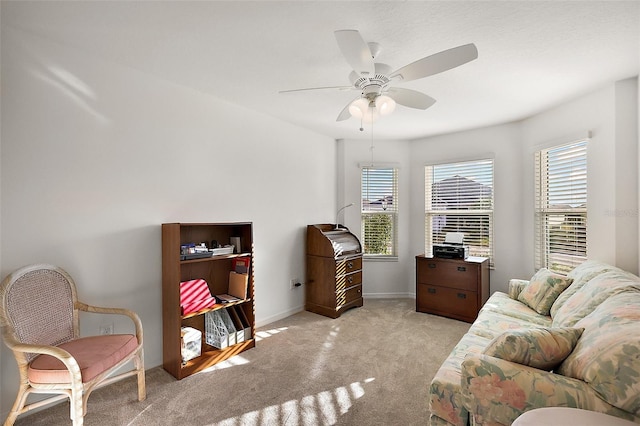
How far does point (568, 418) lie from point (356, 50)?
1.94m

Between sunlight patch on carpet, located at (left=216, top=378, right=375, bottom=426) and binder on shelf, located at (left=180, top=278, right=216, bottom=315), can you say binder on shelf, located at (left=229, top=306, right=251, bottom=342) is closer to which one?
binder on shelf, located at (left=180, top=278, right=216, bottom=315)

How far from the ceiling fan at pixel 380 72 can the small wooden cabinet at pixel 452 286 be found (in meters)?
2.38

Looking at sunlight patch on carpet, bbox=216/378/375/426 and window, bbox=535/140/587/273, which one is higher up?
window, bbox=535/140/587/273

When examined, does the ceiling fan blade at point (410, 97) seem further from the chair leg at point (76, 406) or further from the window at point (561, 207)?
the chair leg at point (76, 406)

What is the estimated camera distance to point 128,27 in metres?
1.98

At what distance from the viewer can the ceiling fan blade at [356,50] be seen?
1596mm

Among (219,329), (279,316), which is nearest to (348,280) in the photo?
(279,316)

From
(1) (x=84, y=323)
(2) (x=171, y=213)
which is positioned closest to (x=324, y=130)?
(2) (x=171, y=213)

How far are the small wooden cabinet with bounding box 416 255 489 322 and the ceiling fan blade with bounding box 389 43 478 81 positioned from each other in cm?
269

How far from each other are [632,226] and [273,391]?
340 centimetres

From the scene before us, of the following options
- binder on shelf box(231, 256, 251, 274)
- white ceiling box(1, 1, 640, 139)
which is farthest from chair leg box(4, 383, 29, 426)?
white ceiling box(1, 1, 640, 139)

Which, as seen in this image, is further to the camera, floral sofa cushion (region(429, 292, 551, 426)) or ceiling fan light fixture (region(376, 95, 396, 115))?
ceiling fan light fixture (region(376, 95, 396, 115))

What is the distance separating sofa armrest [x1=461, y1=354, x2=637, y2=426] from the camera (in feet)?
4.10

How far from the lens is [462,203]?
14.8 ft
